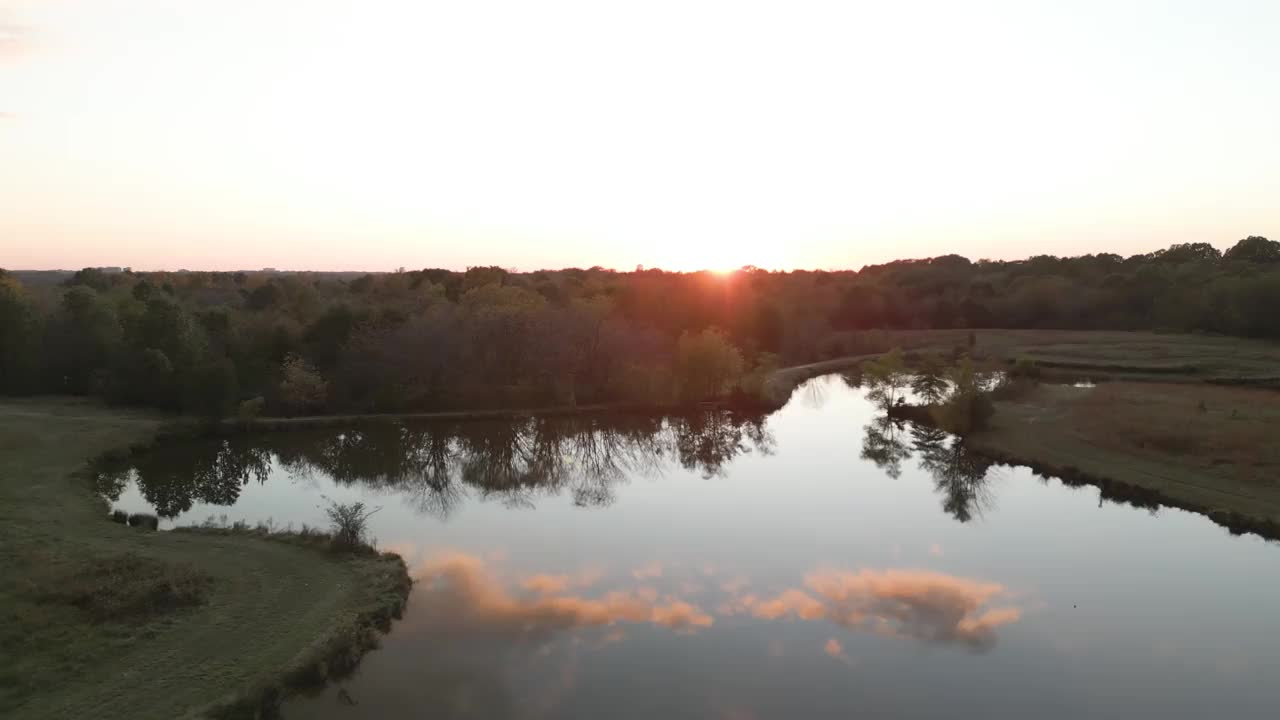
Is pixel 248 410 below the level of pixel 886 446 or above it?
above

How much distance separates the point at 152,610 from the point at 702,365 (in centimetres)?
3011

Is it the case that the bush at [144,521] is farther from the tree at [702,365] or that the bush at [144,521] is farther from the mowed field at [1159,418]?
the mowed field at [1159,418]

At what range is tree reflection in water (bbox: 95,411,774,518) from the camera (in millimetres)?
24984

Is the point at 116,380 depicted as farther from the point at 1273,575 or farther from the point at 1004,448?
the point at 1273,575

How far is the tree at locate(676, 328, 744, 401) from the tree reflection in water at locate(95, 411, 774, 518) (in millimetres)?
3449

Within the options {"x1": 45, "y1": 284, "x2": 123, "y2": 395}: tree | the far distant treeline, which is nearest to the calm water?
the far distant treeline

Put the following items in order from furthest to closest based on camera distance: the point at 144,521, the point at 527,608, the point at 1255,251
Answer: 1. the point at 1255,251
2. the point at 144,521
3. the point at 527,608

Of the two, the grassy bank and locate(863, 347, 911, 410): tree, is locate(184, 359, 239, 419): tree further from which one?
the grassy bank

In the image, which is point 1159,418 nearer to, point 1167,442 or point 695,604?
point 1167,442

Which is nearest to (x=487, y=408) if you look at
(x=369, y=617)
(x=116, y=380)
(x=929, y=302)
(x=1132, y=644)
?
(x=116, y=380)

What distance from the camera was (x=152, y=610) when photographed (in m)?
14.1

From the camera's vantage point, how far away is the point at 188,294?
6481cm

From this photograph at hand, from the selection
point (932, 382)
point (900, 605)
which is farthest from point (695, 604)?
point (932, 382)

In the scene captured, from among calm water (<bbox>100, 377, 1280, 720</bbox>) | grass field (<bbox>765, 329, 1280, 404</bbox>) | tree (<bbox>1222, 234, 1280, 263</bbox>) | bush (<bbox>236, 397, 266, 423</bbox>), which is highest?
tree (<bbox>1222, 234, 1280, 263</bbox>)
